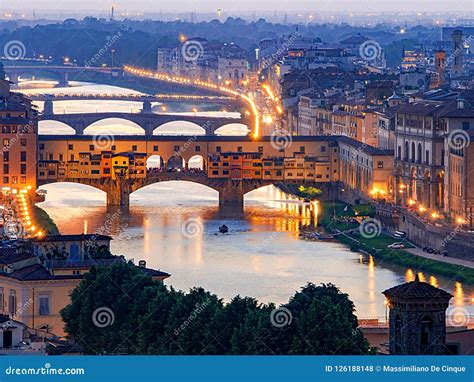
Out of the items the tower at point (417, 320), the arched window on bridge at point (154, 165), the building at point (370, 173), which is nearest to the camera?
the tower at point (417, 320)

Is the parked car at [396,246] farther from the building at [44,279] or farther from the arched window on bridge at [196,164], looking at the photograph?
the arched window on bridge at [196,164]

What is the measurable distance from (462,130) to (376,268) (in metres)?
3.48

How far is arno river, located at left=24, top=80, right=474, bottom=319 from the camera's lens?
14062 millimetres

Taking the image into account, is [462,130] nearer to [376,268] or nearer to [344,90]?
[376,268]

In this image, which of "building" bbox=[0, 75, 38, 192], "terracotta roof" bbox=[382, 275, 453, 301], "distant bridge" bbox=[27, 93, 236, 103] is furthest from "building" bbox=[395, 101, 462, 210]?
"distant bridge" bbox=[27, 93, 236, 103]

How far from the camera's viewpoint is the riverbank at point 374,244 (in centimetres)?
1546

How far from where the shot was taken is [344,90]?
95.1ft

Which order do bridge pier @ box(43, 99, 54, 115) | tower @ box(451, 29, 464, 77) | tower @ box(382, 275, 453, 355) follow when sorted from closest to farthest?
1. tower @ box(382, 275, 453, 355)
2. tower @ box(451, 29, 464, 77)
3. bridge pier @ box(43, 99, 54, 115)

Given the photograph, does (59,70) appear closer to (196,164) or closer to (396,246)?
(196,164)

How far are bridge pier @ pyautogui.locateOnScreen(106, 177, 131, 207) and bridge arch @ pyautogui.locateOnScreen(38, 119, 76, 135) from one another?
717 cm

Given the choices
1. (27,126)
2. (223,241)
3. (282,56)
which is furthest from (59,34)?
(223,241)

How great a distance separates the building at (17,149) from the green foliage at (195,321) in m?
10.8

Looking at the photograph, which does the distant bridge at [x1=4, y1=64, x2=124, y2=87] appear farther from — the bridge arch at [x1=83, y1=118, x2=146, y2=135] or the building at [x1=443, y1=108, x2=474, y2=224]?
the building at [x1=443, y1=108, x2=474, y2=224]

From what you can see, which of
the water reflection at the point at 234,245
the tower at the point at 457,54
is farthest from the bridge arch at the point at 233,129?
the water reflection at the point at 234,245
